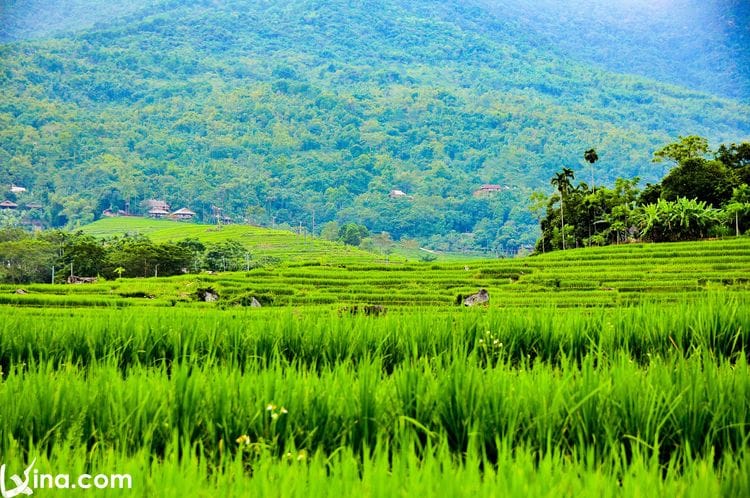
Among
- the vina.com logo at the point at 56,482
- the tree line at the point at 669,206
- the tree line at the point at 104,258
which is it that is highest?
the tree line at the point at 669,206

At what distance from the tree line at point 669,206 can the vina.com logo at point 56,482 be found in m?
44.3

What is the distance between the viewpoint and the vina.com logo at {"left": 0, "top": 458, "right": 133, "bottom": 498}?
94.7 inches

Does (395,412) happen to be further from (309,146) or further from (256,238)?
(309,146)

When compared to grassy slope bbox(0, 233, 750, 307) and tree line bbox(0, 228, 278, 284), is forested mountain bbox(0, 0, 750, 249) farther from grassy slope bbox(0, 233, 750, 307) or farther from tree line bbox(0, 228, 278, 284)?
grassy slope bbox(0, 233, 750, 307)

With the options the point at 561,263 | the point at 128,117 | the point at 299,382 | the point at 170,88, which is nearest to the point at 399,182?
the point at 128,117

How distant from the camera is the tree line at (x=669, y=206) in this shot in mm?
44094

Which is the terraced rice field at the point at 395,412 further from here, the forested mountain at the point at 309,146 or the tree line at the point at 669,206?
the forested mountain at the point at 309,146

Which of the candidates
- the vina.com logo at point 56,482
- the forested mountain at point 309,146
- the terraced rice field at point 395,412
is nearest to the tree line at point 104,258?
the forested mountain at point 309,146

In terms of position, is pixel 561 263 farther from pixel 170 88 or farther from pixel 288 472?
pixel 170 88

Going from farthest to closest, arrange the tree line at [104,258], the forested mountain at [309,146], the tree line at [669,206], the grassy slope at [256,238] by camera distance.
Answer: the forested mountain at [309,146] → the grassy slope at [256,238] → the tree line at [104,258] → the tree line at [669,206]

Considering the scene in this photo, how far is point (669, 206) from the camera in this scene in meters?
44.2

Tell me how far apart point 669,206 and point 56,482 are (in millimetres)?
45708

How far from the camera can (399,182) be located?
14462 cm

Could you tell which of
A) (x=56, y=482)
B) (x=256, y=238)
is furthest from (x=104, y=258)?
(x=56, y=482)
